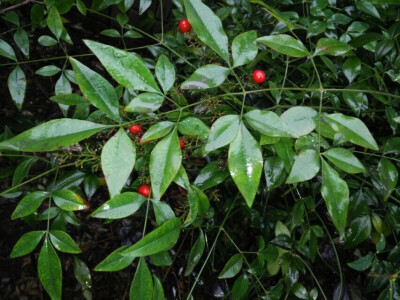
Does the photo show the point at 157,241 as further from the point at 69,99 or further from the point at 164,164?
the point at 69,99

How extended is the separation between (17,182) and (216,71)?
0.68 m

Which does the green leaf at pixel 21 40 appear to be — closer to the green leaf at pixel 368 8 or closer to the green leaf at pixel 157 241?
the green leaf at pixel 157 241

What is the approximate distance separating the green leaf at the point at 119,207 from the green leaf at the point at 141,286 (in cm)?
12

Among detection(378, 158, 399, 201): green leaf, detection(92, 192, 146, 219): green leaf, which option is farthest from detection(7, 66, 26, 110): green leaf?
detection(378, 158, 399, 201): green leaf

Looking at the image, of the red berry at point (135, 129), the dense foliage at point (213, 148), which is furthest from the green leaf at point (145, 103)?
the red berry at point (135, 129)

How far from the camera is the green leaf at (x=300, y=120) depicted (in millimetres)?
722

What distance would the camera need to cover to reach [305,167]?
2.36 ft

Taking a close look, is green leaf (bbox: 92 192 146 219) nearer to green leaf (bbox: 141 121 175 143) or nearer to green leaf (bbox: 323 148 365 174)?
green leaf (bbox: 141 121 175 143)

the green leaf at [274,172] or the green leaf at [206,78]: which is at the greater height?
the green leaf at [206,78]

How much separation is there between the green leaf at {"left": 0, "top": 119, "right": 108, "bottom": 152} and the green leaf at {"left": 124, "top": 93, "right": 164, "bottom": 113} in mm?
78

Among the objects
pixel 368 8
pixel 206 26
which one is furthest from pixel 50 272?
pixel 368 8

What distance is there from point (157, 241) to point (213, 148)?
231 millimetres

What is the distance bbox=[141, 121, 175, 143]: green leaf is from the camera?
69 centimetres

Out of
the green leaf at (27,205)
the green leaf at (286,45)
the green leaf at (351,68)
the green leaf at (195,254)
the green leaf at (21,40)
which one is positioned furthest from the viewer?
the green leaf at (21,40)
